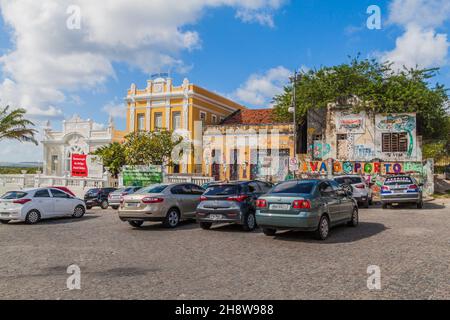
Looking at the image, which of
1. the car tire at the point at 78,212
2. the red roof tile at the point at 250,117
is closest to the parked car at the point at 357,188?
the car tire at the point at 78,212

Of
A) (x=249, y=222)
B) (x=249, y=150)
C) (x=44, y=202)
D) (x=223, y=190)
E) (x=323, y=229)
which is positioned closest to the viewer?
(x=323, y=229)

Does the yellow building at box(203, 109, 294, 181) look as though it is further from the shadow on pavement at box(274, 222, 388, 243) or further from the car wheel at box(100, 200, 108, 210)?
the shadow on pavement at box(274, 222, 388, 243)

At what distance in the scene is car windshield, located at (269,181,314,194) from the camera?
10.8m

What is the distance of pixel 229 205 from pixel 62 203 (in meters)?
8.86

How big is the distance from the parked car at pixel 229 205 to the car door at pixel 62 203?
24.8 feet

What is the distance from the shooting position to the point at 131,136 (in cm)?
3378

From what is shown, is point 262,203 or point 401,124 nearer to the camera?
point 262,203

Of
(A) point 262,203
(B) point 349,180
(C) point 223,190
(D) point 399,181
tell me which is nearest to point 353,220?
(A) point 262,203

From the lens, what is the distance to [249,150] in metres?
37.9

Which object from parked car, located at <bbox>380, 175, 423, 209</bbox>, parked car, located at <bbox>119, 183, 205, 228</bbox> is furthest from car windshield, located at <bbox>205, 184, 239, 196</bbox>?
parked car, located at <bbox>380, 175, 423, 209</bbox>

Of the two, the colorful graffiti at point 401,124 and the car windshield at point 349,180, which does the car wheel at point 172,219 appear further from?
the colorful graffiti at point 401,124

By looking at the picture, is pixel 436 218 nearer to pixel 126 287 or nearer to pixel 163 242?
pixel 163 242

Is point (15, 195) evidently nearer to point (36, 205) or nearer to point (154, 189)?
point (36, 205)

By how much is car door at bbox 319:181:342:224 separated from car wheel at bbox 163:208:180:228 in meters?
5.33
